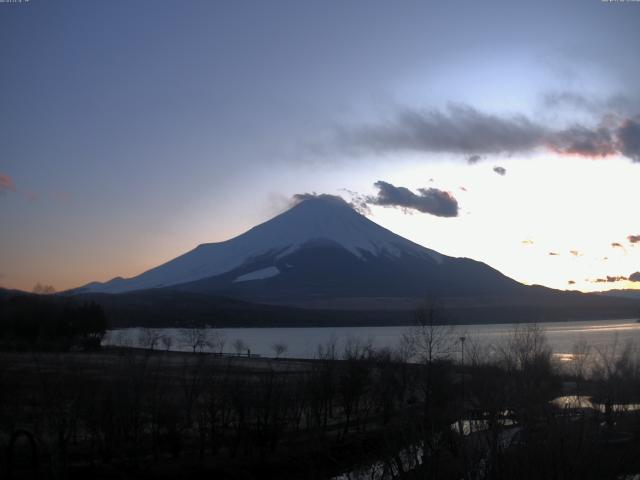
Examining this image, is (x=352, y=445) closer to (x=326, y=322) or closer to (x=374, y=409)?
(x=374, y=409)

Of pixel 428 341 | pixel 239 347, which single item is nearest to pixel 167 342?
pixel 239 347

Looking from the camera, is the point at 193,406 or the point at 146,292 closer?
the point at 193,406

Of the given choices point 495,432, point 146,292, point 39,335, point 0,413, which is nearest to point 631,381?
point 495,432

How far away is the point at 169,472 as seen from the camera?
65.7 feet

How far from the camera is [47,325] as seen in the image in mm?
65562

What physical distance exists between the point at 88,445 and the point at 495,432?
15.2m

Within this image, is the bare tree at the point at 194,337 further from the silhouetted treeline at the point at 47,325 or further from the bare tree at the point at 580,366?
the bare tree at the point at 580,366

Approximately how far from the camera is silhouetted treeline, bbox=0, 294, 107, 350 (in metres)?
59.7

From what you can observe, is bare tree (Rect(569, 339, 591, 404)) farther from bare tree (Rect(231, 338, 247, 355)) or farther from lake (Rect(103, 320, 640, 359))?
bare tree (Rect(231, 338, 247, 355))

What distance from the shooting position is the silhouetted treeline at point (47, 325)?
196 ft

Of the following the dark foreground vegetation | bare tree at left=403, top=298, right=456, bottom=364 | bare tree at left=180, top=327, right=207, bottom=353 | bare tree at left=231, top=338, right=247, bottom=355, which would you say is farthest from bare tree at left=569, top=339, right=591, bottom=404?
bare tree at left=180, top=327, right=207, bottom=353

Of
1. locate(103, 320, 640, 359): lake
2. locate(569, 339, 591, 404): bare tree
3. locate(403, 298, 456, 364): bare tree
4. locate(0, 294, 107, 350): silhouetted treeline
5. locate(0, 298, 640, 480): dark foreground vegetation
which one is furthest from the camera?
locate(103, 320, 640, 359): lake

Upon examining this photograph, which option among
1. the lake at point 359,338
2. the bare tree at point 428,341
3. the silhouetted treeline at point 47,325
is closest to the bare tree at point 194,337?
the lake at point 359,338

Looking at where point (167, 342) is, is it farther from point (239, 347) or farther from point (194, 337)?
point (239, 347)
